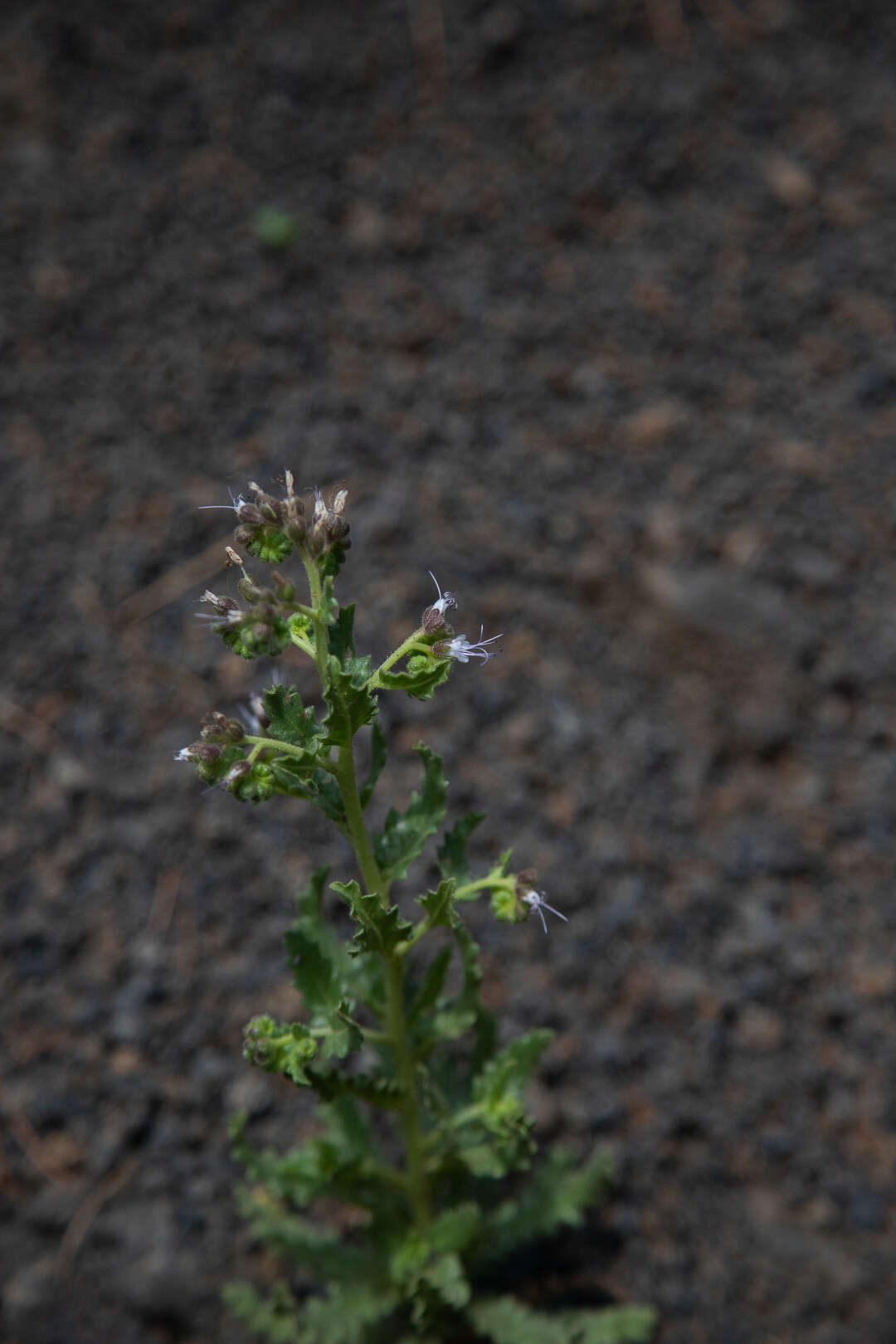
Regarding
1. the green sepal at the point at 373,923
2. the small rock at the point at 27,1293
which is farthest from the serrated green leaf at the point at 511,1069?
Answer: the small rock at the point at 27,1293

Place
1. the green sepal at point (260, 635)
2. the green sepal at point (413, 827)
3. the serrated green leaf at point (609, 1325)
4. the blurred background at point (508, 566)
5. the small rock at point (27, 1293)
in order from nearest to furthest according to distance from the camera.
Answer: the green sepal at point (260, 635) < the green sepal at point (413, 827) < the serrated green leaf at point (609, 1325) < the small rock at point (27, 1293) < the blurred background at point (508, 566)

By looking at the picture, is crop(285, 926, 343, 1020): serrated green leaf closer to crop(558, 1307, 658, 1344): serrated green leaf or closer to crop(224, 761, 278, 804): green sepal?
crop(224, 761, 278, 804): green sepal

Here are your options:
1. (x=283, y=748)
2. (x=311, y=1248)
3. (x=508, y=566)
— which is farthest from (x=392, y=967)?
(x=508, y=566)

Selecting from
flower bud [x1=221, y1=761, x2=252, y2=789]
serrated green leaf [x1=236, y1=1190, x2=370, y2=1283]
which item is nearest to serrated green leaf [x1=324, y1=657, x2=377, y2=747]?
flower bud [x1=221, y1=761, x2=252, y2=789]

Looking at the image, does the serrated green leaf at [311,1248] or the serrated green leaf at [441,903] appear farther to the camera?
the serrated green leaf at [311,1248]

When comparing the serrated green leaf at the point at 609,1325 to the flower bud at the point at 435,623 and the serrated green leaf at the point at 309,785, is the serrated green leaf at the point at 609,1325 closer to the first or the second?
the serrated green leaf at the point at 309,785

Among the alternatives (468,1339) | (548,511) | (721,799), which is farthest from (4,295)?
(468,1339)

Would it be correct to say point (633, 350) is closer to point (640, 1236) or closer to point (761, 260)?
point (761, 260)

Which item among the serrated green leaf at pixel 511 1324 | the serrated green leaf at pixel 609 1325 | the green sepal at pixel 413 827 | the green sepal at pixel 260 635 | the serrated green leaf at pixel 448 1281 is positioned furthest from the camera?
the serrated green leaf at pixel 609 1325
